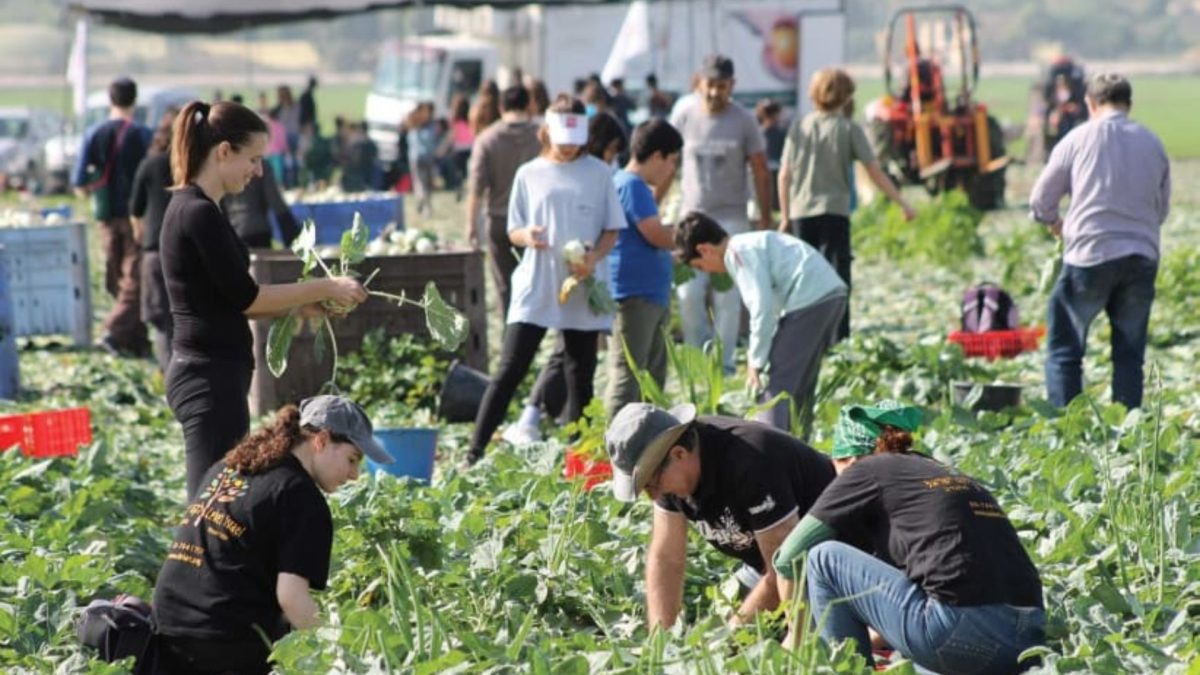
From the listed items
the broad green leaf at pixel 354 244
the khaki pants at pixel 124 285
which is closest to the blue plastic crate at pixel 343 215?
the khaki pants at pixel 124 285

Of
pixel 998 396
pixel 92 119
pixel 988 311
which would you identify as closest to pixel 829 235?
pixel 988 311

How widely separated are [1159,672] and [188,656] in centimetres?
242

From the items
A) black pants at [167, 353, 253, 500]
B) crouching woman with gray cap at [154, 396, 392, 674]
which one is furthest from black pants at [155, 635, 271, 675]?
black pants at [167, 353, 253, 500]

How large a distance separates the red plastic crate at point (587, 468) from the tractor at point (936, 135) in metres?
16.3

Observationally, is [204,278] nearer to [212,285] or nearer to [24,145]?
[212,285]

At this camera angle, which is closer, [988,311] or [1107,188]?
[1107,188]

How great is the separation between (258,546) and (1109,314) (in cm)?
485

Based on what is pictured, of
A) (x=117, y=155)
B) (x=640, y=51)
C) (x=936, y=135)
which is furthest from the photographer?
(x=640, y=51)

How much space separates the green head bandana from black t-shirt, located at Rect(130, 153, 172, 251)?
20.5 ft

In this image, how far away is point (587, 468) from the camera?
7926 millimetres

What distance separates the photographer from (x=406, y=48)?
124 feet

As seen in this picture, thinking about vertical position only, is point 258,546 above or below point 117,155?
below

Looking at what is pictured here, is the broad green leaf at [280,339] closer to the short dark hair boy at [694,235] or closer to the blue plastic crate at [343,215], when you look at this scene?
the short dark hair boy at [694,235]

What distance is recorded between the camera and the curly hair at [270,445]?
5.48 meters
